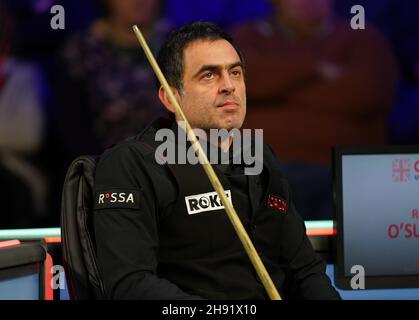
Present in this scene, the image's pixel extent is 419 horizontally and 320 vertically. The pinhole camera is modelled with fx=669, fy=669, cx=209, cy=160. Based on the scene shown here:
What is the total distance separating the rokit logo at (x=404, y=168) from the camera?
213 centimetres

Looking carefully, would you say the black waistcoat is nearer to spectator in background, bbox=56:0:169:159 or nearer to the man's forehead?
the man's forehead

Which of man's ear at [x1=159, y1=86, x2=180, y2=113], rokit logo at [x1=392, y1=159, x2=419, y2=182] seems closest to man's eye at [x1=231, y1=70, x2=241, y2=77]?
man's ear at [x1=159, y1=86, x2=180, y2=113]

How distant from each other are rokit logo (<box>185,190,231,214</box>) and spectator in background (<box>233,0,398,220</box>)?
112 centimetres

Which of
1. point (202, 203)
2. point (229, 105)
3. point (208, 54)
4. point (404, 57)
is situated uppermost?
point (404, 57)

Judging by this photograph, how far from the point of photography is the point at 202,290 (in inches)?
62.5

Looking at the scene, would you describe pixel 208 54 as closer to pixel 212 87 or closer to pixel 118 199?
pixel 212 87

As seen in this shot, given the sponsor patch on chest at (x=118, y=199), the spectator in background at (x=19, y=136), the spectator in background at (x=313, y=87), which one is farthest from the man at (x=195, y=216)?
the spectator in background at (x=19, y=136)

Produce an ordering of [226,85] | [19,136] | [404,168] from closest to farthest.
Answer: [226,85] < [404,168] < [19,136]

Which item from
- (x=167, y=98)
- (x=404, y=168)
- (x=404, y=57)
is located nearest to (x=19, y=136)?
(x=167, y=98)

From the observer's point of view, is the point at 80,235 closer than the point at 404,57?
Yes

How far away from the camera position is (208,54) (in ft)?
5.58

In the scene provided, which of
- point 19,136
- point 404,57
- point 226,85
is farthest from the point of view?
point 404,57

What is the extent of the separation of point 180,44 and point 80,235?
552 mm
